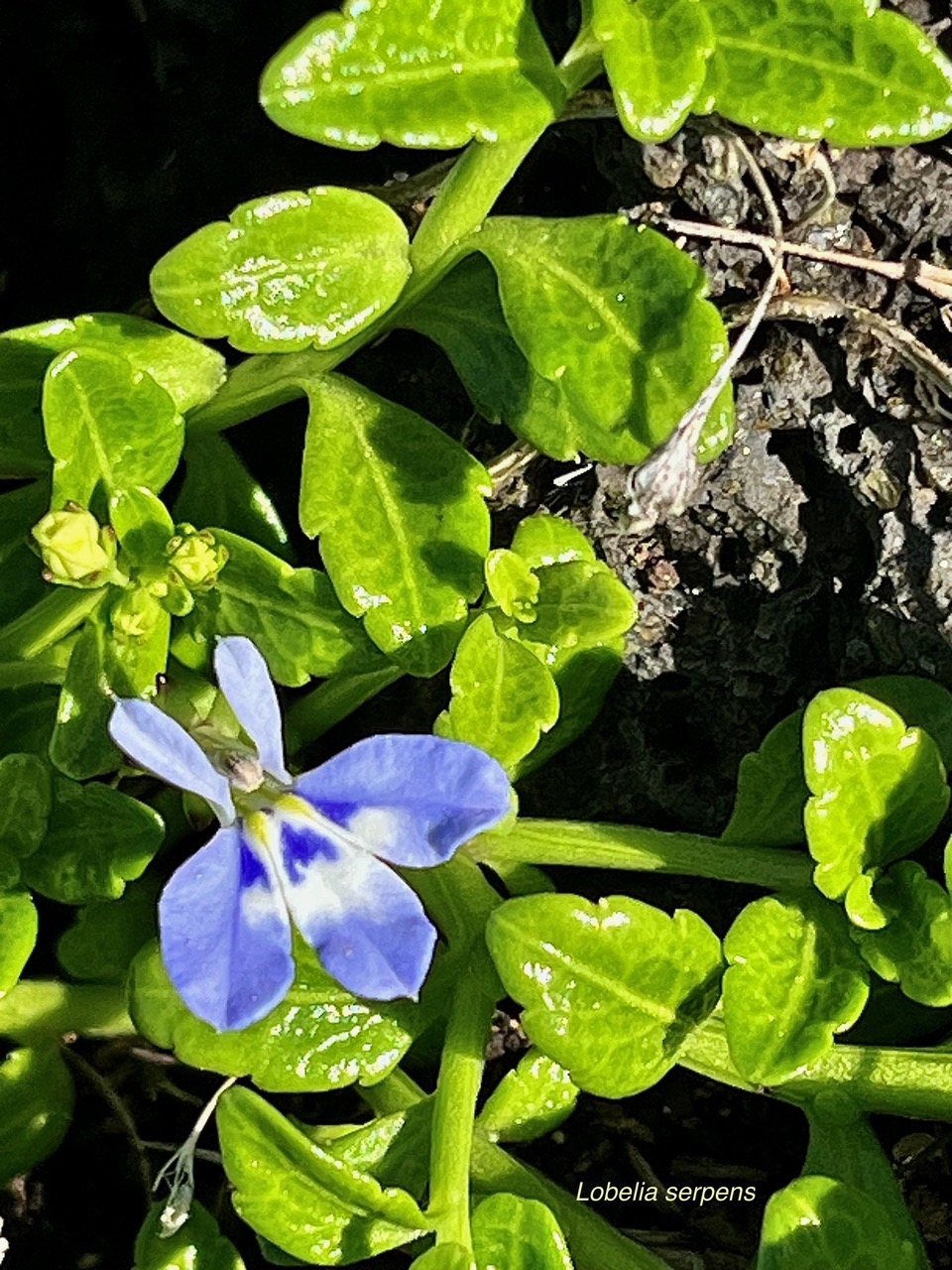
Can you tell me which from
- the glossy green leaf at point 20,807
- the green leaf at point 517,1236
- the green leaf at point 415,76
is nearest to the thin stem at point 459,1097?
the green leaf at point 517,1236

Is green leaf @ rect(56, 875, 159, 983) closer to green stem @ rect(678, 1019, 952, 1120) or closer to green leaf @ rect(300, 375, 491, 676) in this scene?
green leaf @ rect(300, 375, 491, 676)

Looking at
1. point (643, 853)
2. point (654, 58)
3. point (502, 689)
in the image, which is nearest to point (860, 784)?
point (643, 853)

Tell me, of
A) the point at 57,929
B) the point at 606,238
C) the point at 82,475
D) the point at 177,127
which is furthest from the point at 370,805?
the point at 177,127

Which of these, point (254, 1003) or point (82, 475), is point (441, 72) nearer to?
point (82, 475)

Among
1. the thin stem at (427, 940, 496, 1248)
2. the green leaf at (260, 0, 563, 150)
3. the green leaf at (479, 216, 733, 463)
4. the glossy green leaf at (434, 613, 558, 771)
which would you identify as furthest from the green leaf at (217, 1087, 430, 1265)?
the green leaf at (260, 0, 563, 150)

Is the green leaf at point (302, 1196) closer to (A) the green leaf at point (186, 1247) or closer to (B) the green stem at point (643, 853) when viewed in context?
(A) the green leaf at point (186, 1247)

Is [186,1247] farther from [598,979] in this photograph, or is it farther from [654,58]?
[654,58]
